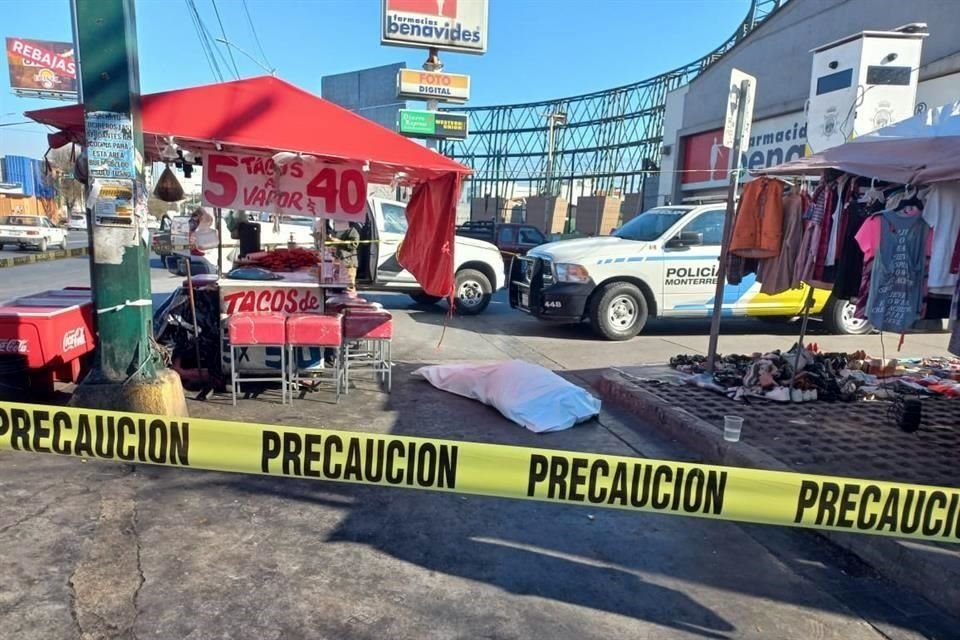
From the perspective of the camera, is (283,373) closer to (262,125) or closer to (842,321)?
(262,125)

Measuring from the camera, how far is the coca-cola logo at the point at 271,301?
622 cm

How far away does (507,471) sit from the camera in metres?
2.70

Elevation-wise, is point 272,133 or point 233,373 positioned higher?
point 272,133

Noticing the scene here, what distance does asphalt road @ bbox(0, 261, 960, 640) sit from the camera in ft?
9.13

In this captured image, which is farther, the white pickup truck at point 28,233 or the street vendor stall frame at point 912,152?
the white pickup truck at point 28,233

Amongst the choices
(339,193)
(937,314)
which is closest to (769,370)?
(937,314)

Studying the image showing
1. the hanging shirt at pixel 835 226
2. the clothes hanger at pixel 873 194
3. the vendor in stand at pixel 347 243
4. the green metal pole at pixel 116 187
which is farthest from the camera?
the vendor in stand at pixel 347 243

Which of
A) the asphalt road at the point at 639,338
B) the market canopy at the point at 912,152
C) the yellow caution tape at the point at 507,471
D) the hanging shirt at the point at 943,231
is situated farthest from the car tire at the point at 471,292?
the yellow caution tape at the point at 507,471

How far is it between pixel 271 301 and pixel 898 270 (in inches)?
215

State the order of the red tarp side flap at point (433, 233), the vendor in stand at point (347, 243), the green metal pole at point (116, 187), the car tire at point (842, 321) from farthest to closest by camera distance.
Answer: the vendor in stand at point (347, 243) < the car tire at point (842, 321) < the red tarp side flap at point (433, 233) < the green metal pole at point (116, 187)

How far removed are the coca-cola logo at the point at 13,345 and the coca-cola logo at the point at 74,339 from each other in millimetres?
407

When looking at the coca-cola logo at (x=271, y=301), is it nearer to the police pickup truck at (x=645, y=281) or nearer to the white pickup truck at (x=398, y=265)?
the police pickup truck at (x=645, y=281)

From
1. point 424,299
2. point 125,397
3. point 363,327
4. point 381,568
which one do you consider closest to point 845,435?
point 381,568

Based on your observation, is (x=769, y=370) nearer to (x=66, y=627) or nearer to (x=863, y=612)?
(x=863, y=612)
